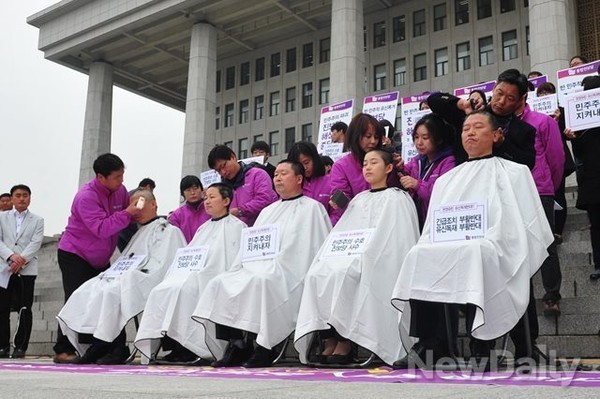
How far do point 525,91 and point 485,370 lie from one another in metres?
2.65

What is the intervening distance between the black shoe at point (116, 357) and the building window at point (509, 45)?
1292 inches

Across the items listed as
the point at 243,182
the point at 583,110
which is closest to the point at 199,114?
the point at 243,182

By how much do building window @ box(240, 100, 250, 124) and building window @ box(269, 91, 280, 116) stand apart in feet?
7.18

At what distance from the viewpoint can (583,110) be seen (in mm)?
7965

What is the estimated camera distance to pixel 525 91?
233 inches

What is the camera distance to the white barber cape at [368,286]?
17.4 ft

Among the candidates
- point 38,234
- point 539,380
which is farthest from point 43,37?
point 539,380

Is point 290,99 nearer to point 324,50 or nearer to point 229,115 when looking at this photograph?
point 324,50

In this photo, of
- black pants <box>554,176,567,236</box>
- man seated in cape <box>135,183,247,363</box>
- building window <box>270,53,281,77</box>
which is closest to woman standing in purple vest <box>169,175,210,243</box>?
man seated in cape <box>135,183,247,363</box>

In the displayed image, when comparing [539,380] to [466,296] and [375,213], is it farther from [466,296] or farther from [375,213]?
[375,213]

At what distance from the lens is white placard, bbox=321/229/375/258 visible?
5652mm

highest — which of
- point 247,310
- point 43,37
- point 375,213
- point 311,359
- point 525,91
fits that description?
point 43,37

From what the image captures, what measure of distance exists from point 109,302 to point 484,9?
34694mm

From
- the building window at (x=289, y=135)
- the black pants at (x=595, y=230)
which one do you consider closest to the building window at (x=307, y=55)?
the building window at (x=289, y=135)
